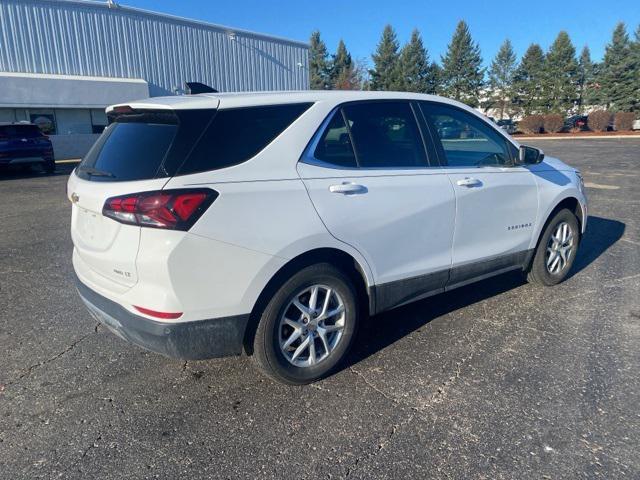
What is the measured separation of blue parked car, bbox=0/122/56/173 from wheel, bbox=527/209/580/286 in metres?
15.6

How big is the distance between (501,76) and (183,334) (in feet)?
253

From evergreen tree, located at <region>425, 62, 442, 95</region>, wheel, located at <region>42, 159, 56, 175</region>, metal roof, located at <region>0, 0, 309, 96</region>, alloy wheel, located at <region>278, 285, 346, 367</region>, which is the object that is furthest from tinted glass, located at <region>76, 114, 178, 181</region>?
evergreen tree, located at <region>425, 62, 442, 95</region>

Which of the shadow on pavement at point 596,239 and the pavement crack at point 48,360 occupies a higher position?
the shadow on pavement at point 596,239

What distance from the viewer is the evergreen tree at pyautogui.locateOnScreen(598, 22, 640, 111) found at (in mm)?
50312

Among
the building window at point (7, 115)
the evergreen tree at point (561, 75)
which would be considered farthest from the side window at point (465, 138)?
the evergreen tree at point (561, 75)

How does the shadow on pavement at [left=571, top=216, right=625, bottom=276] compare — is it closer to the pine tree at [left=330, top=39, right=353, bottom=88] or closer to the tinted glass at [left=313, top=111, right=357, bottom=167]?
the tinted glass at [left=313, top=111, right=357, bottom=167]

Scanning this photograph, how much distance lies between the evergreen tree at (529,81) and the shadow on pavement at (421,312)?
59.7m

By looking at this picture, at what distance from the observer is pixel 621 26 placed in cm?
5709

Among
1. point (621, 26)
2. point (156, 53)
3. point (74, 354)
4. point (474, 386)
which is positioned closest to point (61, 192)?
point (74, 354)

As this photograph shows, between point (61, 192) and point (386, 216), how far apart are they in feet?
38.0

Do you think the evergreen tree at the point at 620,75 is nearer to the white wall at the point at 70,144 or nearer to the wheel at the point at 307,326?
the white wall at the point at 70,144

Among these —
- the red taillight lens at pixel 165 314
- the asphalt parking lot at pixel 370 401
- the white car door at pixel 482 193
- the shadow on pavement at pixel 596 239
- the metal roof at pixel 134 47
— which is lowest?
the asphalt parking lot at pixel 370 401

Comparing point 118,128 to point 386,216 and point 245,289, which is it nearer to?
point 245,289

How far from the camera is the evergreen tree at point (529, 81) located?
58.3 metres
